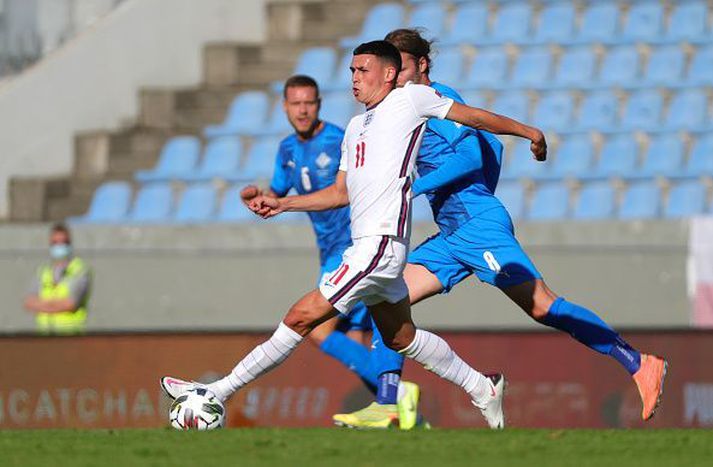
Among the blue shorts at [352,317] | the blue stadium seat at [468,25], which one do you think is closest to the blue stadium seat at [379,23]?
the blue stadium seat at [468,25]

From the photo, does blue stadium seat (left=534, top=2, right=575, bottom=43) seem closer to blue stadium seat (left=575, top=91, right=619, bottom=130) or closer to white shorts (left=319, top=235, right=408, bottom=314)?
blue stadium seat (left=575, top=91, right=619, bottom=130)

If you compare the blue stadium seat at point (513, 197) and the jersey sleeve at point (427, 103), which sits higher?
the jersey sleeve at point (427, 103)

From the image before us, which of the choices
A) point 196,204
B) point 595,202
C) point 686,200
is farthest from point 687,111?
point 196,204

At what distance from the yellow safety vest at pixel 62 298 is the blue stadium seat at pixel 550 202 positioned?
4.36 meters

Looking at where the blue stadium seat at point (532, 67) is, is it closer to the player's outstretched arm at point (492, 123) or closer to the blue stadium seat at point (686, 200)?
the blue stadium seat at point (686, 200)

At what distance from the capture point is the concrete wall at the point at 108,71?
59.7ft

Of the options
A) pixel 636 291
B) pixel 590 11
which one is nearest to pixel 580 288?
pixel 636 291

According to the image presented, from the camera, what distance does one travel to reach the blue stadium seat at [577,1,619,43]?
17281 mm

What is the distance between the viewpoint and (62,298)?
47.6ft

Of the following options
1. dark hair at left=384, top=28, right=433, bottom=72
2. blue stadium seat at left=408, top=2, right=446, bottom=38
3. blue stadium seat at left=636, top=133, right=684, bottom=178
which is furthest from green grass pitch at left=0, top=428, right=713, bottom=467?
blue stadium seat at left=408, top=2, right=446, bottom=38

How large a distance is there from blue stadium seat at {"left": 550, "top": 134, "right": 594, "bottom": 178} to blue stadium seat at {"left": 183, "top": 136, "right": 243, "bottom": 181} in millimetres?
3450

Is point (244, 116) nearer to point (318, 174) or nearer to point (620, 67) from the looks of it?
point (620, 67)

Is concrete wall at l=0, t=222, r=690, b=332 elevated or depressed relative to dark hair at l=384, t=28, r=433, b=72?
depressed

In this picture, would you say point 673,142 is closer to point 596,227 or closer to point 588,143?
point 588,143
